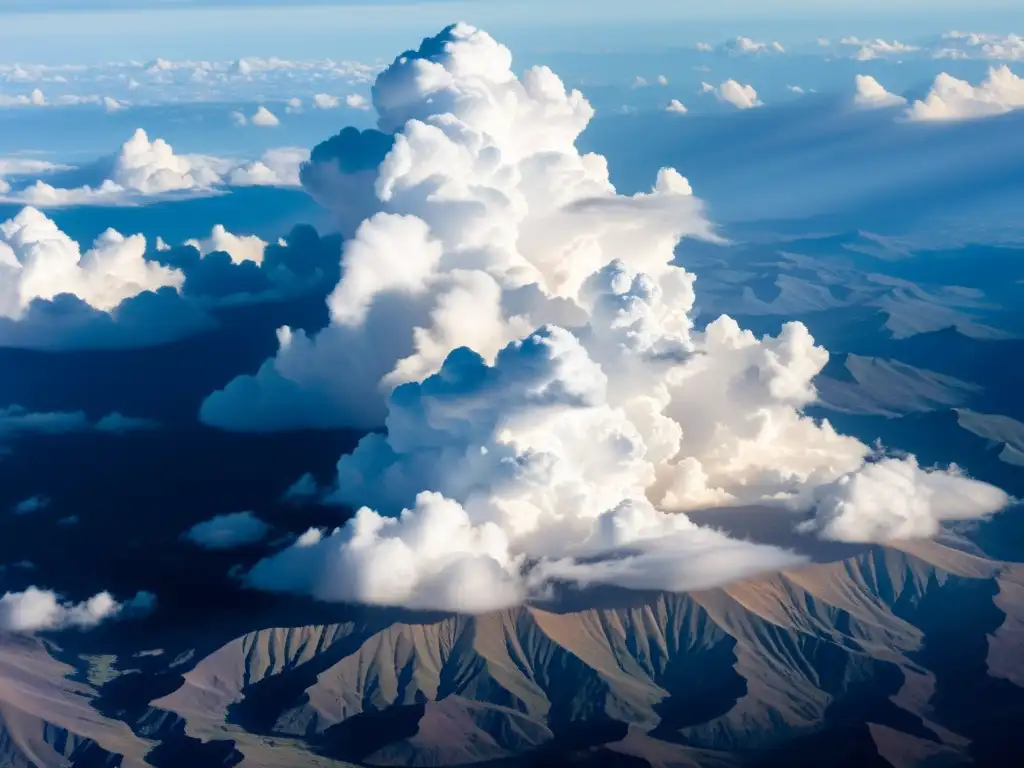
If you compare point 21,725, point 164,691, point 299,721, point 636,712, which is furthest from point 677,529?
point 21,725

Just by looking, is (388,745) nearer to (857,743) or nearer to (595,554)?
(595,554)

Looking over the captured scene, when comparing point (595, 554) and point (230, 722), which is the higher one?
point (595, 554)

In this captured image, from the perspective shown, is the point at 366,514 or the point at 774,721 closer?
the point at 366,514

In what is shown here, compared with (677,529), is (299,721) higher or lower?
lower

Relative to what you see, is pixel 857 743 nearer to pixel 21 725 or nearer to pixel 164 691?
pixel 164 691

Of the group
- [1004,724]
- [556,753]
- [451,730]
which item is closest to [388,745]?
[451,730]

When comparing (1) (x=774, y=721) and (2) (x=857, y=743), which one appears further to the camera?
(1) (x=774, y=721)

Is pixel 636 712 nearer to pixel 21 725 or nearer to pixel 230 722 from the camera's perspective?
pixel 230 722

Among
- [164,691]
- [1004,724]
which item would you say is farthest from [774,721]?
[164,691]
